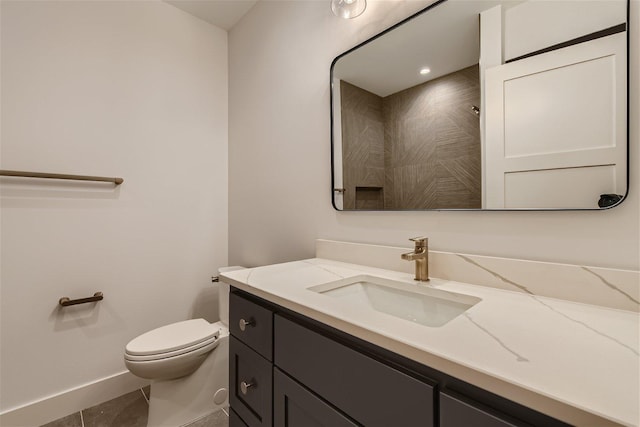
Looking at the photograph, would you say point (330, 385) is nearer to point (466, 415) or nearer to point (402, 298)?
point (466, 415)

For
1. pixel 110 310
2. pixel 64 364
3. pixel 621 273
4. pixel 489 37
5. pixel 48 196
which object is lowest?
pixel 64 364

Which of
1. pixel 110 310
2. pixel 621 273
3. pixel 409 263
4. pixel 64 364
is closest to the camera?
pixel 621 273

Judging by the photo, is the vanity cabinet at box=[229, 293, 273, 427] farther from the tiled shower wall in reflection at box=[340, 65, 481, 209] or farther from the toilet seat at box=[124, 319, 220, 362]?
the tiled shower wall in reflection at box=[340, 65, 481, 209]

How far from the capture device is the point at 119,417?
1529mm

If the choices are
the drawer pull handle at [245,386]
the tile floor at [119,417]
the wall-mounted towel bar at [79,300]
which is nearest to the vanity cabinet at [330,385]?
the drawer pull handle at [245,386]

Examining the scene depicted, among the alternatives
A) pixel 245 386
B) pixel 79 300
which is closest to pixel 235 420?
pixel 245 386

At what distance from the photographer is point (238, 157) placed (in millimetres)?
2146

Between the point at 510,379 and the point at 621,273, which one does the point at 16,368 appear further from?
the point at 621,273

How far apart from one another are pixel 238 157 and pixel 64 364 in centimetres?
160

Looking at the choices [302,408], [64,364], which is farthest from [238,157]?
[302,408]

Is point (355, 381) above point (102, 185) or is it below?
below

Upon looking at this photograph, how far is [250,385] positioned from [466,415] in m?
0.72

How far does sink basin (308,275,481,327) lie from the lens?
83 centimetres

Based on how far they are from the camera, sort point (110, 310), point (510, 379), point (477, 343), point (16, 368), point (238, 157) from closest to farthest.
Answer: point (510, 379) < point (477, 343) < point (16, 368) < point (110, 310) < point (238, 157)
